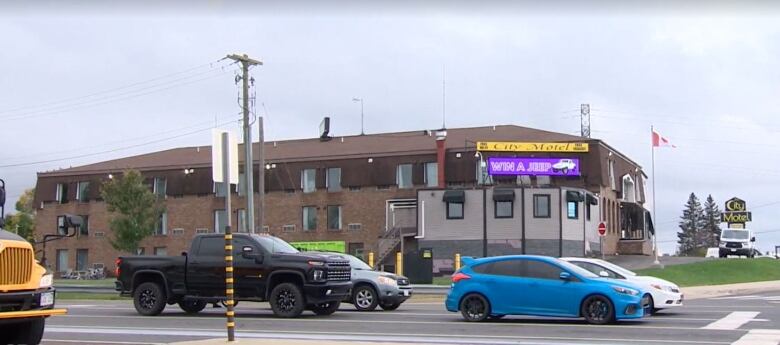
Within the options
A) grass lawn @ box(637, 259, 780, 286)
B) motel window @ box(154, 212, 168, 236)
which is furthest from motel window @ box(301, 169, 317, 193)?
grass lawn @ box(637, 259, 780, 286)

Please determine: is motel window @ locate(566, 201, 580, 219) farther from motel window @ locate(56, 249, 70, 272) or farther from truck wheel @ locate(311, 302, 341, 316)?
motel window @ locate(56, 249, 70, 272)

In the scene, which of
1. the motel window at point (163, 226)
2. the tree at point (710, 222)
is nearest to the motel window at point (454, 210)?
the motel window at point (163, 226)

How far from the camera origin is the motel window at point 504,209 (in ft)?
169

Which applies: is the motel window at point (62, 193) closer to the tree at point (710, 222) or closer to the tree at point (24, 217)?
the tree at point (24, 217)

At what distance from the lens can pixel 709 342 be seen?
1539cm

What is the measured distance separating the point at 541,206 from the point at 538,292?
32.7 metres

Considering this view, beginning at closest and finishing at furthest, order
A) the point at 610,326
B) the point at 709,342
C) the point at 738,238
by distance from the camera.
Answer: the point at 709,342, the point at 610,326, the point at 738,238

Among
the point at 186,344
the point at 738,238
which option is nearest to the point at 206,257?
the point at 186,344

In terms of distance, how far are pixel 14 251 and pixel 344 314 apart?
1120cm

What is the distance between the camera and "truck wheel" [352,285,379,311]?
2364cm

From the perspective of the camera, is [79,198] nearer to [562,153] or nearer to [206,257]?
[562,153]

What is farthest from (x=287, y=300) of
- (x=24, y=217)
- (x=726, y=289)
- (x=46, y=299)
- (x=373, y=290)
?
(x=24, y=217)

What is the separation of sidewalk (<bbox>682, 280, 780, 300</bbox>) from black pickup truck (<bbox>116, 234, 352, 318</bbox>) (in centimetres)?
1523

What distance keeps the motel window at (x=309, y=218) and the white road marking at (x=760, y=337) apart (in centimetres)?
4376
